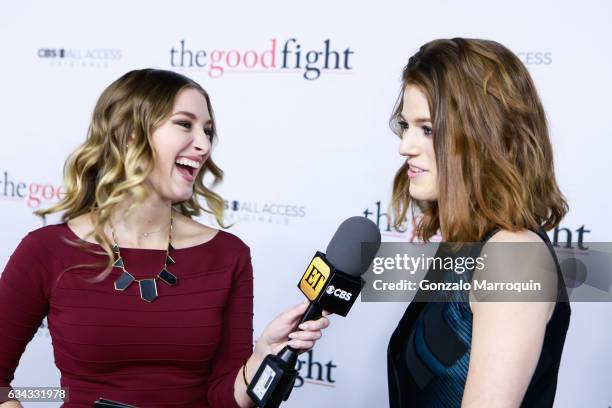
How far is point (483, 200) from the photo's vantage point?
3.09ft

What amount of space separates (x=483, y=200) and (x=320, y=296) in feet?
0.90

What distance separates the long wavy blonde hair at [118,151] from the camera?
133 centimetres

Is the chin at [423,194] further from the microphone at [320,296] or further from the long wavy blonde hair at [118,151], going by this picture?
the long wavy blonde hair at [118,151]

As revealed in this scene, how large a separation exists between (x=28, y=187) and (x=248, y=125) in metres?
0.87

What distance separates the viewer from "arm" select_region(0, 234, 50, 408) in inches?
49.9

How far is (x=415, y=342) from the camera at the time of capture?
3.52 ft

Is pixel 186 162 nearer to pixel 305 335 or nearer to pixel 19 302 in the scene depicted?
pixel 19 302

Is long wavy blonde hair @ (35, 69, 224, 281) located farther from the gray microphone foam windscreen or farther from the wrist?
the gray microphone foam windscreen

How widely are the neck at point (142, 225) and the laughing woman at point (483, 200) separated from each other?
571mm

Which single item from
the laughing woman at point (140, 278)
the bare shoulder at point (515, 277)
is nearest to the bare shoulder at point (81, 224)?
the laughing woman at point (140, 278)

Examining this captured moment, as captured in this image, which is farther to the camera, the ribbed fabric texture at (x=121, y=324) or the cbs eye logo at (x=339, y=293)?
the ribbed fabric texture at (x=121, y=324)

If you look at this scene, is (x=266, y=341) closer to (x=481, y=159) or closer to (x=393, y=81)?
(x=481, y=159)

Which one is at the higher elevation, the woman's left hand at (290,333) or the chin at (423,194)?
the chin at (423,194)

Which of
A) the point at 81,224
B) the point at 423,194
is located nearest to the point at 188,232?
the point at 81,224
